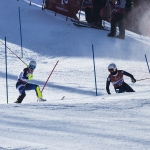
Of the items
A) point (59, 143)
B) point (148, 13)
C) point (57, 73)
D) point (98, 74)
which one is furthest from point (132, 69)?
point (59, 143)

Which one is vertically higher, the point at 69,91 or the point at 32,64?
the point at 32,64

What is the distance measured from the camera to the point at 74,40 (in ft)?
64.5

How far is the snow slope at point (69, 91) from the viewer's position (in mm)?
6828

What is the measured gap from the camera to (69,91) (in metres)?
14.8

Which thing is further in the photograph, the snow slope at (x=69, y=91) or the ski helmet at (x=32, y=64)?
the ski helmet at (x=32, y=64)

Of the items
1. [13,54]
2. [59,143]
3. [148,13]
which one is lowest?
[13,54]

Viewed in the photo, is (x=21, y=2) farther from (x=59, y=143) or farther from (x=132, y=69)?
(x=59, y=143)

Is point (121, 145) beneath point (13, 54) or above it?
above

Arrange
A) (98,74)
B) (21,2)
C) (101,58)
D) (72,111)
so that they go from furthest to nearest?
(21,2) → (101,58) → (98,74) → (72,111)

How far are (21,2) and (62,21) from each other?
9.43 feet

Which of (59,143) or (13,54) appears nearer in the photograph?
(59,143)

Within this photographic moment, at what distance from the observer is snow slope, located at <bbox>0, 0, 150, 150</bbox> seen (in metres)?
6.83

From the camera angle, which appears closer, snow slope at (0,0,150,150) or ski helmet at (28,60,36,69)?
snow slope at (0,0,150,150)

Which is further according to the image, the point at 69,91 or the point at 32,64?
the point at 69,91
